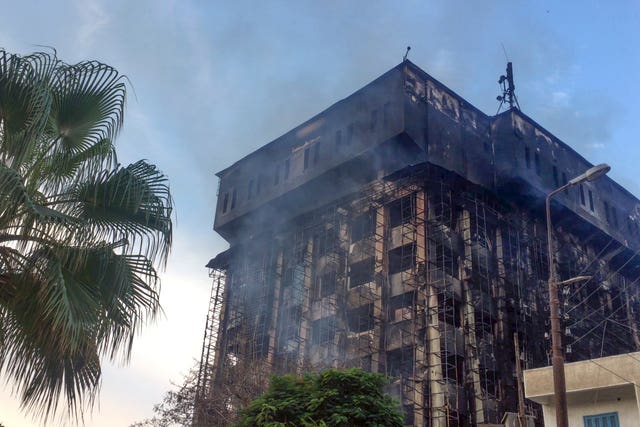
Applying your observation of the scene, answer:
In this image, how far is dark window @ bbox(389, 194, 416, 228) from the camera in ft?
131

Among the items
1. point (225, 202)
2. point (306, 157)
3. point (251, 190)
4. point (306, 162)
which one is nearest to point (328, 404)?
point (306, 162)

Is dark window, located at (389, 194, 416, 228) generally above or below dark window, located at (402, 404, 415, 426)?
above

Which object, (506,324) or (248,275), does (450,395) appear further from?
(248,275)

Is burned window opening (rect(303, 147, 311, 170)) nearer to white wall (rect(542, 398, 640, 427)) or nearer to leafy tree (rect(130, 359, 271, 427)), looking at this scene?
leafy tree (rect(130, 359, 271, 427))

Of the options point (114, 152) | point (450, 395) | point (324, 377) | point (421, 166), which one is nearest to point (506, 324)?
point (450, 395)

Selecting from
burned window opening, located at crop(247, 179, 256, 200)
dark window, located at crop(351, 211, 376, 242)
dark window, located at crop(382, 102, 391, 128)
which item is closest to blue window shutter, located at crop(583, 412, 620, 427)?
dark window, located at crop(382, 102, 391, 128)

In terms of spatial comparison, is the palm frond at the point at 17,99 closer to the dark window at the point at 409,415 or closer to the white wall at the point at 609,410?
the white wall at the point at 609,410

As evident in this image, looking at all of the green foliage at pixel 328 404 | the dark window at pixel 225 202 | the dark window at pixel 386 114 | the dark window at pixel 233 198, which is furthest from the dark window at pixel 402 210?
the green foliage at pixel 328 404

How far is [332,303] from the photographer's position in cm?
4141

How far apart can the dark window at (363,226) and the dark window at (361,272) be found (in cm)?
174

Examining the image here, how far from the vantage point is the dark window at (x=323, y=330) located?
1598 inches

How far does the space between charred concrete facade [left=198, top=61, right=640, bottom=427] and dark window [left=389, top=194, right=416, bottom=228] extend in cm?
9

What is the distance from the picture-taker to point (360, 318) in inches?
1583

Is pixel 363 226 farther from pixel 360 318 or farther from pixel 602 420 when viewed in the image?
pixel 602 420
